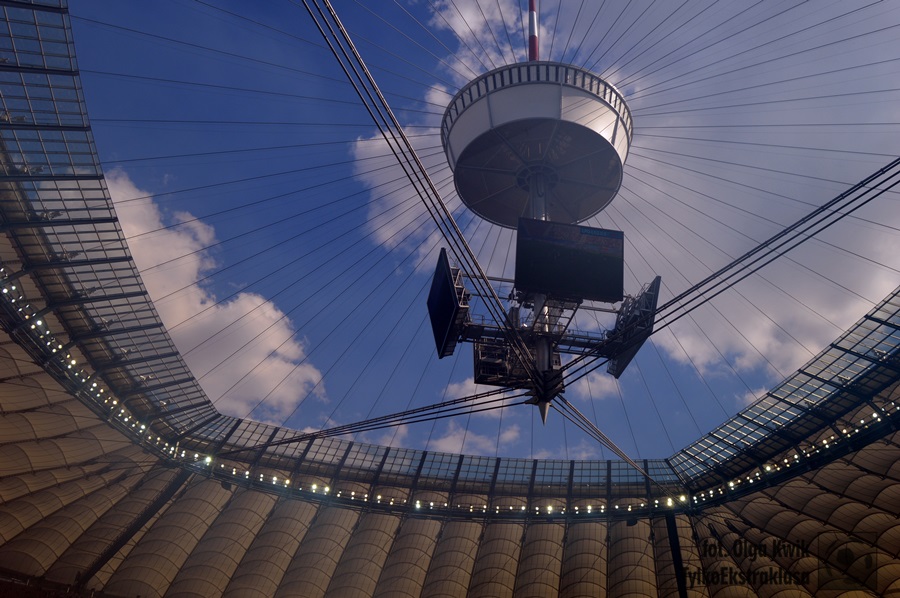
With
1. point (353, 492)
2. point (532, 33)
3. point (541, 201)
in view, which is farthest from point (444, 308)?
point (353, 492)

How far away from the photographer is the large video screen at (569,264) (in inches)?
1304

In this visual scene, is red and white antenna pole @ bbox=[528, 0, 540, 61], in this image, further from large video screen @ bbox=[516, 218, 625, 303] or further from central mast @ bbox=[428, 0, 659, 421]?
large video screen @ bbox=[516, 218, 625, 303]

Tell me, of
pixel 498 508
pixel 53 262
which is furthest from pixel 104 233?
pixel 498 508

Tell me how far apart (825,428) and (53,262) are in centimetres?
5521

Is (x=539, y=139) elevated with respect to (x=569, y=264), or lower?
elevated

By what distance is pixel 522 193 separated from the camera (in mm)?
47219

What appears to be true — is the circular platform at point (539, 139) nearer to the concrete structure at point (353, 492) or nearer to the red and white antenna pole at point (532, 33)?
the red and white antenna pole at point (532, 33)

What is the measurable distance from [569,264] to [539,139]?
12563 millimetres

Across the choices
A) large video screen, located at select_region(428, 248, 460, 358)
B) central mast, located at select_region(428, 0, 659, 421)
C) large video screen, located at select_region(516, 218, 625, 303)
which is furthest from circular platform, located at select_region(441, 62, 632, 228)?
large video screen, located at select_region(428, 248, 460, 358)

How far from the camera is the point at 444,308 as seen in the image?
34562 millimetres

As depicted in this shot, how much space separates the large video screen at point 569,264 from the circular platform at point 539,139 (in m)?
8.00

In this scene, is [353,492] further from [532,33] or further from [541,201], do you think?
[532,33]

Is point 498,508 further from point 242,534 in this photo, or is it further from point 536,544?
point 242,534

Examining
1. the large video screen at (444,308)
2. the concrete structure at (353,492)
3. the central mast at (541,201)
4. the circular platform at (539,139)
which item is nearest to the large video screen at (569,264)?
the central mast at (541,201)
